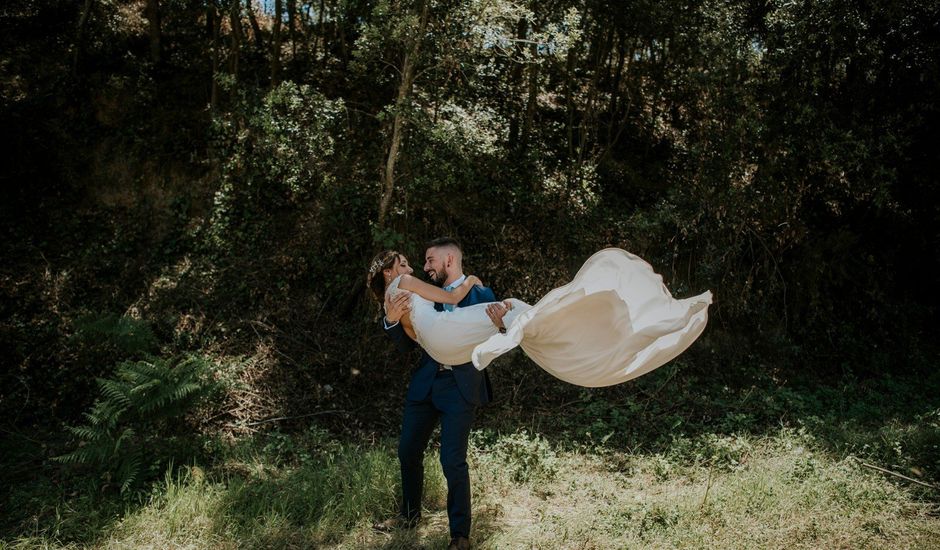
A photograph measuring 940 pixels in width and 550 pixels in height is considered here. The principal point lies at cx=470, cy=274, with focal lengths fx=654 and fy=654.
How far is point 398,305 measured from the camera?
15.4 ft

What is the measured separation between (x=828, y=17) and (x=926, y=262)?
197 inches

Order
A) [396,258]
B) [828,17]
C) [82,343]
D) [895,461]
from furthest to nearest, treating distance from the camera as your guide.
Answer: [828,17] < [82,343] < [895,461] < [396,258]

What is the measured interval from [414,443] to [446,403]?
1.53 feet

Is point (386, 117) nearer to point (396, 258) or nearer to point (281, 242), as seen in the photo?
point (281, 242)

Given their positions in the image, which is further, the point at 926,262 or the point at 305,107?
the point at 926,262

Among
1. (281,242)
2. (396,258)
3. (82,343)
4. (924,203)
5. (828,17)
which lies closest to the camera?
(396,258)

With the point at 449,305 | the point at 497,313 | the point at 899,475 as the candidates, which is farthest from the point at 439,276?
the point at 899,475

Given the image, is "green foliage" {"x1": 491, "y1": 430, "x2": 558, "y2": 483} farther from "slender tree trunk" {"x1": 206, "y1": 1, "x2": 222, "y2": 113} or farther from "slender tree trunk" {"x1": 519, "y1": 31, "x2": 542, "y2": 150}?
"slender tree trunk" {"x1": 206, "y1": 1, "x2": 222, "y2": 113}

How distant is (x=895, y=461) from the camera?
6590 millimetres

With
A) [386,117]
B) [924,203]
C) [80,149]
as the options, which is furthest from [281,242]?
[924,203]

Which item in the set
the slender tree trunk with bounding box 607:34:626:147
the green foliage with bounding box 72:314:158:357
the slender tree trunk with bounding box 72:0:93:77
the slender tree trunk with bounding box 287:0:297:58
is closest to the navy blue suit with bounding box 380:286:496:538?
the green foliage with bounding box 72:314:158:357

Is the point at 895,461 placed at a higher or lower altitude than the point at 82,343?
lower

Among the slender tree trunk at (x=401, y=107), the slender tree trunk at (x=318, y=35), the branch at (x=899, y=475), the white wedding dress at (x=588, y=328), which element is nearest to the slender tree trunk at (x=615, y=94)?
the slender tree trunk at (x=401, y=107)

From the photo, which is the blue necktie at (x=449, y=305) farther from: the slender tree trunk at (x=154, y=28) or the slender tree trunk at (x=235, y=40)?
the slender tree trunk at (x=154, y=28)
